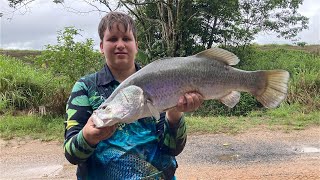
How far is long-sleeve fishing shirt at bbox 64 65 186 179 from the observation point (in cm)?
226

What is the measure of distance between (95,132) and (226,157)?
589 cm

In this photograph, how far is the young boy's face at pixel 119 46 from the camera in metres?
2.34

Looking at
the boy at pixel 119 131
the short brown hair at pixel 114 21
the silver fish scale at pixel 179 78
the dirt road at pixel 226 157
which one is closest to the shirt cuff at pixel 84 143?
the boy at pixel 119 131

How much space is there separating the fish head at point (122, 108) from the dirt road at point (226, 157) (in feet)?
14.7

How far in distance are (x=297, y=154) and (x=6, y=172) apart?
5163 millimetres

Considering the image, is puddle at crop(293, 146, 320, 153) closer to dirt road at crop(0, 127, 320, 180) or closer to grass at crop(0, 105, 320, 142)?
dirt road at crop(0, 127, 320, 180)

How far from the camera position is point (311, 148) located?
8047mm

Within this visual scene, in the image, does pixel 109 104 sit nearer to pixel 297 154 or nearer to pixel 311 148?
pixel 297 154

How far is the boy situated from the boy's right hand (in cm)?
6

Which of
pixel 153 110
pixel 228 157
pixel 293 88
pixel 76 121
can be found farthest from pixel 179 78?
pixel 293 88

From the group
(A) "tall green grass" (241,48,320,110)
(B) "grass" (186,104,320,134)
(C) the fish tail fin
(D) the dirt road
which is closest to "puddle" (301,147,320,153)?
(D) the dirt road

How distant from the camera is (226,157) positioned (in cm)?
761

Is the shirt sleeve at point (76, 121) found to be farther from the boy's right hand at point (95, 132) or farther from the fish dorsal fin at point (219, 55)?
the fish dorsal fin at point (219, 55)

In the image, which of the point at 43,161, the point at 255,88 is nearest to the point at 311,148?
the point at 43,161
